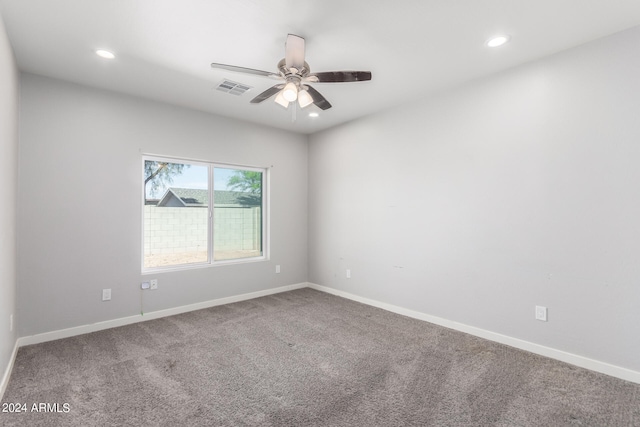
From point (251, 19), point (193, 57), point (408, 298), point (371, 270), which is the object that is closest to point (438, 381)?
point (408, 298)

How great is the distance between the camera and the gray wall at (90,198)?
9.76 feet

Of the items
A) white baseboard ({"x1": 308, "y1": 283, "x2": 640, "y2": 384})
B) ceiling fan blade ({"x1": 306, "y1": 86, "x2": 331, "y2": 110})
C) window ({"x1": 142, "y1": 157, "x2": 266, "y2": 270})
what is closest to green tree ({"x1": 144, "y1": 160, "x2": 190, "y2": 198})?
window ({"x1": 142, "y1": 157, "x2": 266, "y2": 270})

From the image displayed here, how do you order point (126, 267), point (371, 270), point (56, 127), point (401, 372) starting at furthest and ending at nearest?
point (371, 270)
point (126, 267)
point (56, 127)
point (401, 372)

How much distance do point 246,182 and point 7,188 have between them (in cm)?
268

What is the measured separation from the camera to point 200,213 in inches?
166

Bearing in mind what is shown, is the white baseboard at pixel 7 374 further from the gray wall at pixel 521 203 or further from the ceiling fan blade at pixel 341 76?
the gray wall at pixel 521 203

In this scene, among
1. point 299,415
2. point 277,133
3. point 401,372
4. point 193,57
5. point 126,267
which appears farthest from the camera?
point 277,133

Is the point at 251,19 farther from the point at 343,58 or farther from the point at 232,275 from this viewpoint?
the point at 232,275

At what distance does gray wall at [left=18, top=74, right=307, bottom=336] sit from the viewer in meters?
2.97

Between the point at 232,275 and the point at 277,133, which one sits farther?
the point at 277,133

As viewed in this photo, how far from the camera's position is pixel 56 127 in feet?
10.2

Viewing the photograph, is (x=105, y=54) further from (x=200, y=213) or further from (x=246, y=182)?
(x=246, y=182)

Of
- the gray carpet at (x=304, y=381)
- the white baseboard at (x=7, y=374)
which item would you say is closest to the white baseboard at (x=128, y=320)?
the gray carpet at (x=304, y=381)

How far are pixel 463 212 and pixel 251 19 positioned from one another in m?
2.69
